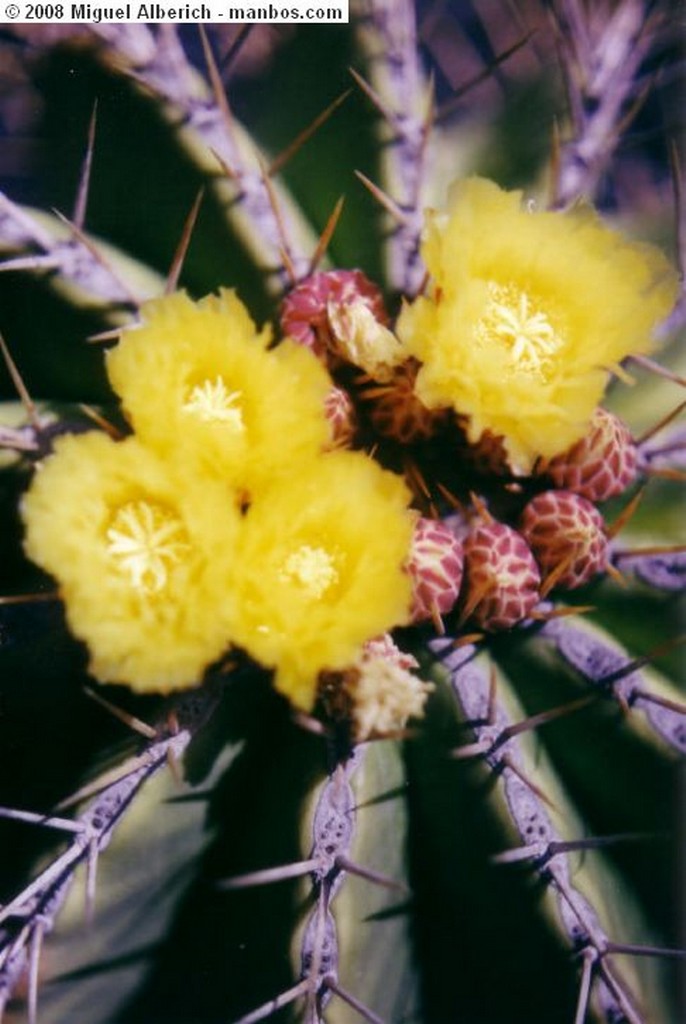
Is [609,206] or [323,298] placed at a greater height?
[609,206]

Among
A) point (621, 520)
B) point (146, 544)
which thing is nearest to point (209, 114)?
point (146, 544)

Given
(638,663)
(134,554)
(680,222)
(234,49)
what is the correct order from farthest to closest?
(234,49) → (680,222) → (638,663) → (134,554)

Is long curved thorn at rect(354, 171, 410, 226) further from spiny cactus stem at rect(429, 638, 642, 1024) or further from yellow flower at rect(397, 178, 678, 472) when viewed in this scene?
spiny cactus stem at rect(429, 638, 642, 1024)

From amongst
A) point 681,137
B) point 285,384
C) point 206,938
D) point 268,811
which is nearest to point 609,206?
point 681,137

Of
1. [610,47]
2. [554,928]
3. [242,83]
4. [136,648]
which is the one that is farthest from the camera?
[242,83]

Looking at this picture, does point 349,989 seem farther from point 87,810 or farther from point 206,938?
point 87,810

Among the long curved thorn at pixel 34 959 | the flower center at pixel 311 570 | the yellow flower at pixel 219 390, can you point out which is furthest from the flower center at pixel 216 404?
the long curved thorn at pixel 34 959

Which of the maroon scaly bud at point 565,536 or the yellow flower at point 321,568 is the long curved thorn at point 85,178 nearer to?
the yellow flower at point 321,568

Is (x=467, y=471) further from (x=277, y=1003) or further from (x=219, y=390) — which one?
(x=277, y=1003)
